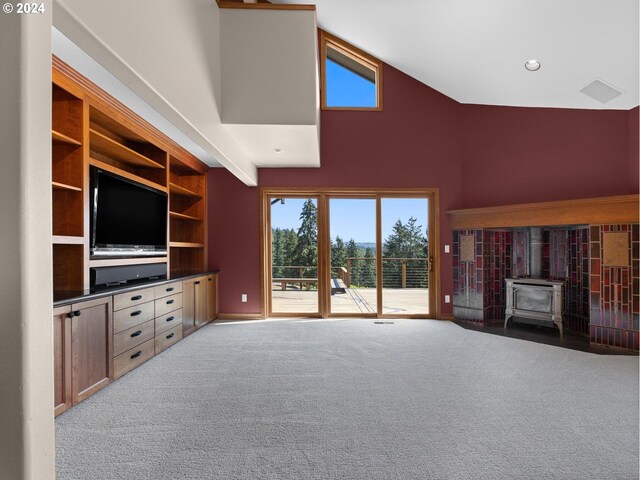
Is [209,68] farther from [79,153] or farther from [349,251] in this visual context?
[349,251]

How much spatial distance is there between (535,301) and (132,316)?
4.81 metres

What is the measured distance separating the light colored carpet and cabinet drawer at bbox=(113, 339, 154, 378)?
0.28 ft

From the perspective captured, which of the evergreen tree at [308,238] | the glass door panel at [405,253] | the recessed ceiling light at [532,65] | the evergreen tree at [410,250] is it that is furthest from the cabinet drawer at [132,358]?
the recessed ceiling light at [532,65]

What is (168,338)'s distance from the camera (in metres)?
3.58

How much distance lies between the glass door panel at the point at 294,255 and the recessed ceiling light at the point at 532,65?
10.6 ft

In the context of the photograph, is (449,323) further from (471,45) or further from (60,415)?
(60,415)

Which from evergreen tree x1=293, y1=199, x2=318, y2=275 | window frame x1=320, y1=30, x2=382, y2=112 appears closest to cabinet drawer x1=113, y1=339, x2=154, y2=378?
evergreen tree x1=293, y1=199, x2=318, y2=275

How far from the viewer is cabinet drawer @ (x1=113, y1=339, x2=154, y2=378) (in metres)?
2.73

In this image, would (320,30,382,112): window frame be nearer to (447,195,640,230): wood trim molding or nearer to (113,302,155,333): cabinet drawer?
(447,195,640,230): wood trim molding

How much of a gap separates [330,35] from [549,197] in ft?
13.3

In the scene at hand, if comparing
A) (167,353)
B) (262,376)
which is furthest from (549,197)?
(167,353)

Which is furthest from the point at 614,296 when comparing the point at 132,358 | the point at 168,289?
the point at 132,358

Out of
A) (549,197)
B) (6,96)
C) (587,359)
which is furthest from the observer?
(549,197)

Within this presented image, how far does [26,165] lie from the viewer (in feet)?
3.06
